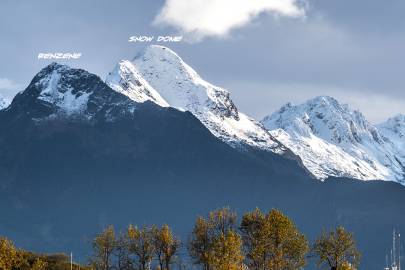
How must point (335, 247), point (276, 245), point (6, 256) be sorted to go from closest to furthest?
point (6, 256)
point (335, 247)
point (276, 245)

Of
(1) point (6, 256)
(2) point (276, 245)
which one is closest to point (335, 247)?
(2) point (276, 245)

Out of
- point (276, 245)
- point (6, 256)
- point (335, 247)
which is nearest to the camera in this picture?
point (6, 256)

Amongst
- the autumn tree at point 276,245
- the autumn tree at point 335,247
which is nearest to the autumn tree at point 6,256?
the autumn tree at point 276,245

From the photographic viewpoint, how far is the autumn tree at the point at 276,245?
617 feet

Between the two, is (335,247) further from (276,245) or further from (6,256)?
(6,256)

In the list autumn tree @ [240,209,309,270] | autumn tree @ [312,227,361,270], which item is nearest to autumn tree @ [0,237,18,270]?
autumn tree @ [240,209,309,270]

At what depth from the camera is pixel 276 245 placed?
192 m

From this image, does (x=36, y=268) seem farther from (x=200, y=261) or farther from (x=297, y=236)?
(x=297, y=236)

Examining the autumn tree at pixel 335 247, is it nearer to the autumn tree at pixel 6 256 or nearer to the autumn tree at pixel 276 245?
the autumn tree at pixel 276 245

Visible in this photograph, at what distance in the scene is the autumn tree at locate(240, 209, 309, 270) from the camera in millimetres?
188000

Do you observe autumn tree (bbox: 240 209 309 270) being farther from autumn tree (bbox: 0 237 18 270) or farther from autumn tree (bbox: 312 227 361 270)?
autumn tree (bbox: 0 237 18 270)

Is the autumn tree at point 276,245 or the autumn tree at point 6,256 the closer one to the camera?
the autumn tree at point 6,256

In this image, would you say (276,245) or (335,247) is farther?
(276,245)

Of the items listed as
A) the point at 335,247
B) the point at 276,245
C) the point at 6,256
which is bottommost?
the point at 6,256
